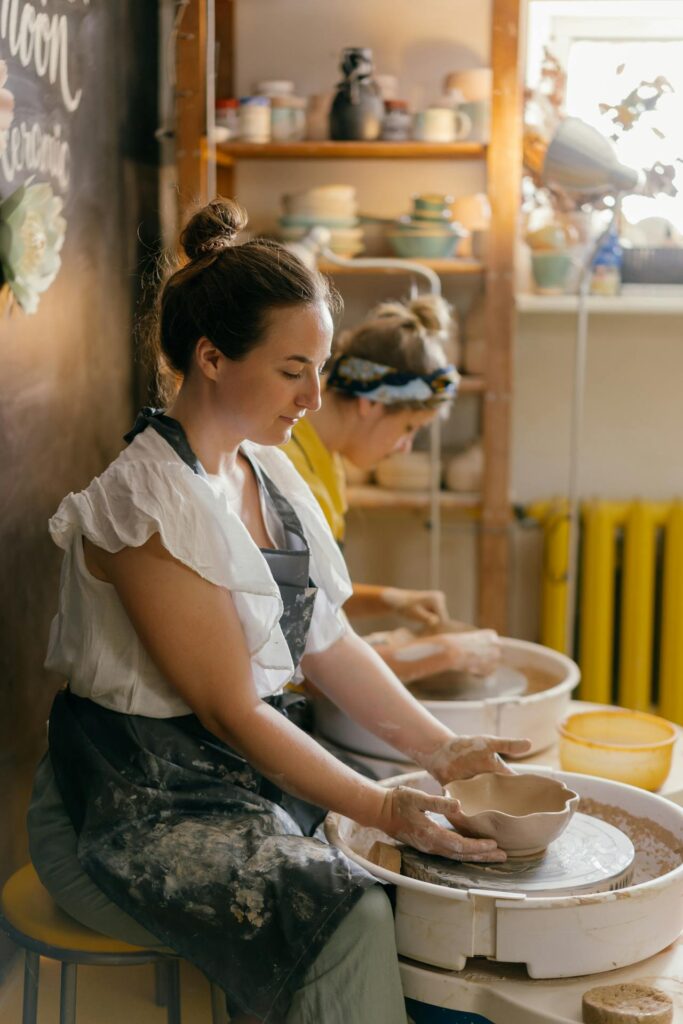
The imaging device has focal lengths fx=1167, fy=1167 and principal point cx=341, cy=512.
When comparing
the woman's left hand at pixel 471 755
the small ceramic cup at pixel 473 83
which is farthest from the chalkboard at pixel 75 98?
the woman's left hand at pixel 471 755

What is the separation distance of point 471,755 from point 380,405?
852mm

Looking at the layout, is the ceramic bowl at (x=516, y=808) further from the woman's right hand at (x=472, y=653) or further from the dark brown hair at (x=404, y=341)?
the dark brown hair at (x=404, y=341)

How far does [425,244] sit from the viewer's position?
300 centimetres

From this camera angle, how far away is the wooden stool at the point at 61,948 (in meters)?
1.36

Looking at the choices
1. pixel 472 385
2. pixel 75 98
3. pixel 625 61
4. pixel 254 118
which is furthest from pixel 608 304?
pixel 75 98

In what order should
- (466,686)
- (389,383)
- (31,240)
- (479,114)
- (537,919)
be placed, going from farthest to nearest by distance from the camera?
(479,114) < (389,383) < (466,686) < (31,240) < (537,919)

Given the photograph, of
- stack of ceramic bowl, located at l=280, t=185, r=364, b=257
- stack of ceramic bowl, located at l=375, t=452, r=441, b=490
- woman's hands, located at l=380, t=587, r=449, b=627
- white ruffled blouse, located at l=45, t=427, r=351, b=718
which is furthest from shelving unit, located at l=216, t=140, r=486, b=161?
white ruffled blouse, located at l=45, t=427, r=351, b=718

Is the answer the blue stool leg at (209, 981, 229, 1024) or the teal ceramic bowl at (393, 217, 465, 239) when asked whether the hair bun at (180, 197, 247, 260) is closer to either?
the blue stool leg at (209, 981, 229, 1024)

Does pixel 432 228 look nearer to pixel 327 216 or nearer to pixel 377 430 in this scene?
pixel 327 216

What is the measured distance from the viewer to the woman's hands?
2.29 metres

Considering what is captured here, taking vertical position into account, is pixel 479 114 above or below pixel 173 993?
above

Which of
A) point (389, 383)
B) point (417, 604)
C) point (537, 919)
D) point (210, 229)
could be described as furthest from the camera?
point (417, 604)

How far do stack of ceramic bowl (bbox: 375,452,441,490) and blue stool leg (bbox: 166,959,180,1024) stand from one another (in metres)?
1.84

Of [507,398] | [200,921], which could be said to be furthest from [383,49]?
[200,921]
